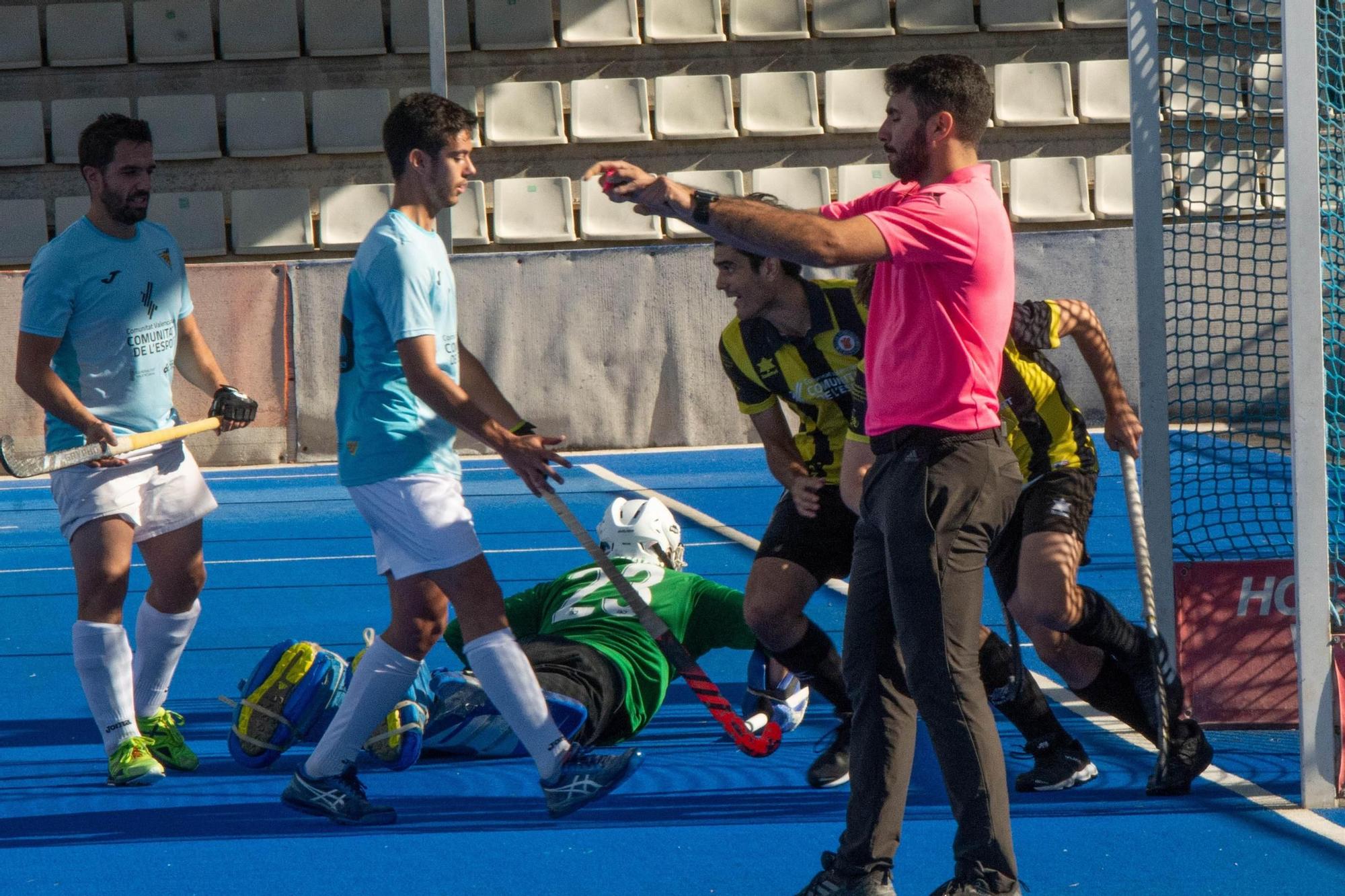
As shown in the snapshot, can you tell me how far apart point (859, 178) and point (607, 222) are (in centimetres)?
260

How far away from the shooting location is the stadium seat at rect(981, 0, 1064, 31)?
614 inches

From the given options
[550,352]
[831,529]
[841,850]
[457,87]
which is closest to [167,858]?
[841,850]

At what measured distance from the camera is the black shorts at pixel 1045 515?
4.09m

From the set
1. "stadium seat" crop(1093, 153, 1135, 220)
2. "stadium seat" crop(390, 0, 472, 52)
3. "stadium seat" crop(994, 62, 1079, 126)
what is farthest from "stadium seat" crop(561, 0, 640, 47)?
"stadium seat" crop(1093, 153, 1135, 220)

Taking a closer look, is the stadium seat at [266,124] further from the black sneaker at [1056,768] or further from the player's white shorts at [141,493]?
the black sneaker at [1056,768]

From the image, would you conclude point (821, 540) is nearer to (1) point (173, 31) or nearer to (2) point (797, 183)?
(2) point (797, 183)

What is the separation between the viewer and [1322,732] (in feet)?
12.6

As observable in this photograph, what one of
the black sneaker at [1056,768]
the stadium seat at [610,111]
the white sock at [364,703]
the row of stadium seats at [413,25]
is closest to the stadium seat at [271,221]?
the row of stadium seats at [413,25]

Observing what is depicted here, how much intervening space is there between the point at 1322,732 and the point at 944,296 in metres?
1.76

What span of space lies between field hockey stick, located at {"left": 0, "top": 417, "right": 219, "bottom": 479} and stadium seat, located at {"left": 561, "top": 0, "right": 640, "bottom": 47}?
1157 centimetres

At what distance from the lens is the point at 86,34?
608 inches

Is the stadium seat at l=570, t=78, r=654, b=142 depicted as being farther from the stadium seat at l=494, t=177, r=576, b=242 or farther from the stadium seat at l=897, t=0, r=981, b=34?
the stadium seat at l=897, t=0, r=981, b=34

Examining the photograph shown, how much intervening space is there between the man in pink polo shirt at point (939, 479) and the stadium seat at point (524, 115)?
12246mm

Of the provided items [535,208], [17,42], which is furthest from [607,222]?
[17,42]
